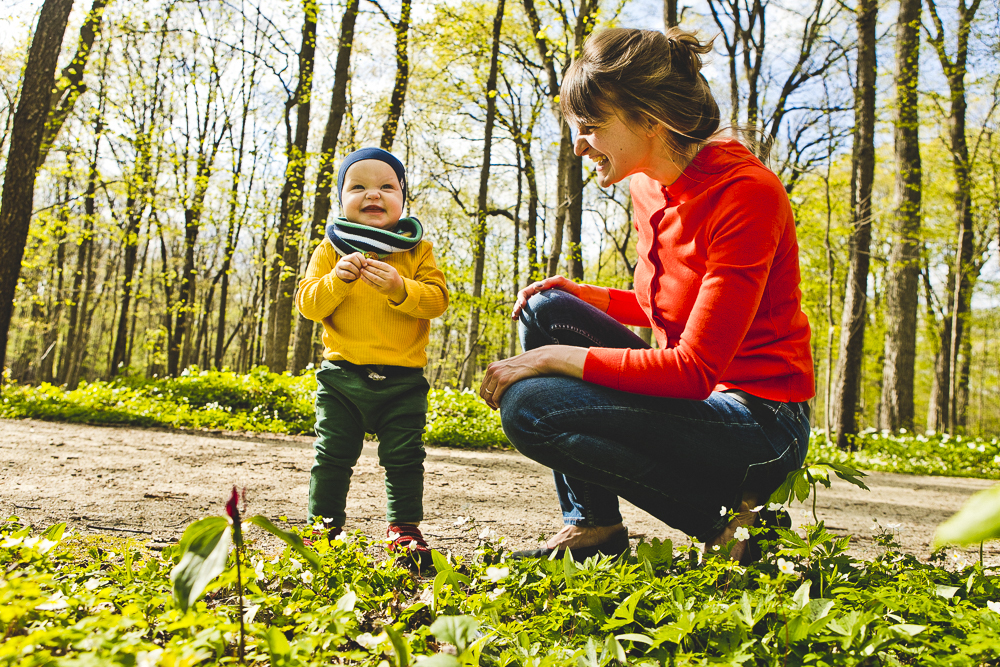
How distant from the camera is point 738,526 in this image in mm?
1690

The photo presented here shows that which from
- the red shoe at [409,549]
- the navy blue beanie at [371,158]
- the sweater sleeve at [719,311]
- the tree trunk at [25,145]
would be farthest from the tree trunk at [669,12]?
the red shoe at [409,549]

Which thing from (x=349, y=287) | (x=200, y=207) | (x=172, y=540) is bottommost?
(x=172, y=540)

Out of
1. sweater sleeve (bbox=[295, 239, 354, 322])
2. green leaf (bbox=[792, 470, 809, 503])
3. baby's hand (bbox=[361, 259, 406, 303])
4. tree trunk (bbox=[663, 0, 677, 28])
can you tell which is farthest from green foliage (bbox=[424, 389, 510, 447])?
tree trunk (bbox=[663, 0, 677, 28])

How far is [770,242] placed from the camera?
5.61ft

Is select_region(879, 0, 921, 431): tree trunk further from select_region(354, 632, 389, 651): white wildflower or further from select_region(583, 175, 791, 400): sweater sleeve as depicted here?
select_region(354, 632, 389, 651): white wildflower

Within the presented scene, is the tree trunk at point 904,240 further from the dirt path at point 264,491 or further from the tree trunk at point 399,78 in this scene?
the tree trunk at point 399,78

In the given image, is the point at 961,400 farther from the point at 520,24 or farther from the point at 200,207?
the point at 200,207

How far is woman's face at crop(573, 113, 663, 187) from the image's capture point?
6.24ft

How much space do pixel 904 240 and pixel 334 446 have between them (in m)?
11.1

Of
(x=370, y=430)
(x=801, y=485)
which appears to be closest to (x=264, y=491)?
(x=370, y=430)

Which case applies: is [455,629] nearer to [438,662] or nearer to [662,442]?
[438,662]

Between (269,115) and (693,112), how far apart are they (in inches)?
709

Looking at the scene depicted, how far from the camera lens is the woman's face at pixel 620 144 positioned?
1901 millimetres

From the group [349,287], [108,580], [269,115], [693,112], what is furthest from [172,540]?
[269,115]
